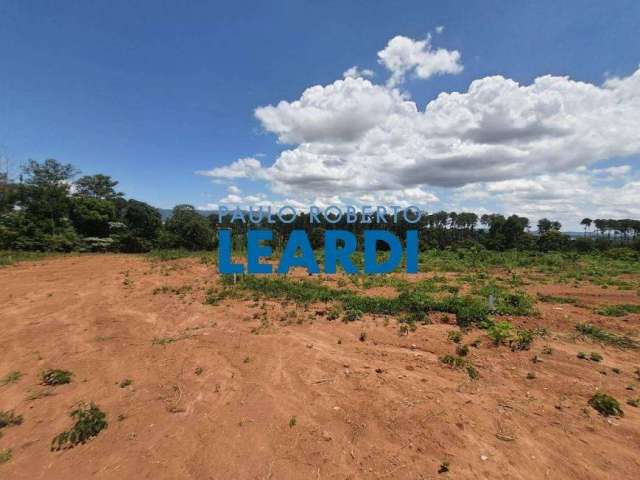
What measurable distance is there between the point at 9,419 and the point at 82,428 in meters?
1.23

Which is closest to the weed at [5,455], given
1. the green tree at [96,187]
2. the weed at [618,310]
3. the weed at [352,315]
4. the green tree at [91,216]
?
the weed at [352,315]

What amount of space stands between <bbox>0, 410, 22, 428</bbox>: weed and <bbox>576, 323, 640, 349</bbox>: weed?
10298 millimetres

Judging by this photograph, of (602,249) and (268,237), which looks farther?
(602,249)

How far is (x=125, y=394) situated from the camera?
441 cm

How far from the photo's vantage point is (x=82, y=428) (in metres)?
3.57

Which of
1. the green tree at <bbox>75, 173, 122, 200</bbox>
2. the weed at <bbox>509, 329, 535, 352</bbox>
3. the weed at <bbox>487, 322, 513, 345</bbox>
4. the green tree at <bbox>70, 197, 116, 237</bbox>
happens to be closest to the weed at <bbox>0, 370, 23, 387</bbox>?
the weed at <bbox>487, 322, 513, 345</bbox>

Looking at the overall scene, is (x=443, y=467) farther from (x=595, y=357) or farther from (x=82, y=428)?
(x=595, y=357)

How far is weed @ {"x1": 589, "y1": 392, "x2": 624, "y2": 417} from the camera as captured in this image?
388 cm

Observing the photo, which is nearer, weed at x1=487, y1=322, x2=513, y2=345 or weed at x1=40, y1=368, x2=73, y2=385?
weed at x1=40, y1=368, x2=73, y2=385

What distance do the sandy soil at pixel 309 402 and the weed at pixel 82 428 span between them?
112 millimetres

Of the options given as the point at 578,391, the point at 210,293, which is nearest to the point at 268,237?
the point at 210,293

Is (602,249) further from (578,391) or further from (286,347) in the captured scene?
(286,347)

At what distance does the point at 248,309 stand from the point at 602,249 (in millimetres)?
44213

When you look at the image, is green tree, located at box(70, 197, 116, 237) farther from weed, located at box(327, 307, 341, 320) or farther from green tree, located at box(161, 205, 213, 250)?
weed, located at box(327, 307, 341, 320)
